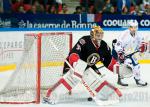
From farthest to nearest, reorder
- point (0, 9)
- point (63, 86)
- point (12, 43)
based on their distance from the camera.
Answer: point (0, 9) < point (12, 43) < point (63, 86)

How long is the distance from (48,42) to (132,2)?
18.6ft

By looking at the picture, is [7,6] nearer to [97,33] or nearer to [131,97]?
[131,97]

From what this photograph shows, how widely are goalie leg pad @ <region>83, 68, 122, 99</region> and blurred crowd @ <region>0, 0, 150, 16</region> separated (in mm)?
4543

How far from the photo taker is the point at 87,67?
645 centimetres

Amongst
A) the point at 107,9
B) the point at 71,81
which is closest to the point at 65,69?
the point at 71,81

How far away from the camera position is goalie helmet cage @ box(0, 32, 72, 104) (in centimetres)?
645

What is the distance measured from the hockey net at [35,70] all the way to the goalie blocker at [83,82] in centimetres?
26

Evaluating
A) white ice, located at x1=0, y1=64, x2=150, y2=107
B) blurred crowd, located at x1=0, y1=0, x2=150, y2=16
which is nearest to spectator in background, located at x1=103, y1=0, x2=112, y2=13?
blurred crowd, located at x1=0, y1=0, x2=150, y2=16

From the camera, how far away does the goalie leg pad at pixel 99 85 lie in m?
6.33

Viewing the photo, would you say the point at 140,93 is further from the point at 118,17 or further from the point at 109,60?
the point at 118,17

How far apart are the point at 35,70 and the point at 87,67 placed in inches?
27.3

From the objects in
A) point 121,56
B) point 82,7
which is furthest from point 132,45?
point 82,7

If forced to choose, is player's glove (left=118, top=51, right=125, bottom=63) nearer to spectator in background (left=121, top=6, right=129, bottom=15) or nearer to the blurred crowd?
→ the blurred crowd

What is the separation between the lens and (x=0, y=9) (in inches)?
414
